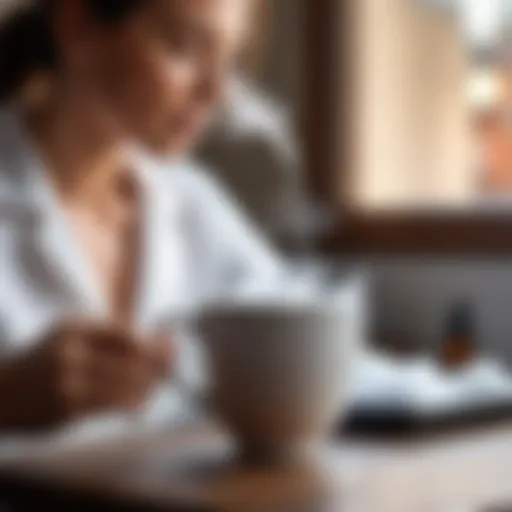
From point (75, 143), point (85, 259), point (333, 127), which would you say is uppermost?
point (333, 127)

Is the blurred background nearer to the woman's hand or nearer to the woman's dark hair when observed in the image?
A: the woman's dark hair

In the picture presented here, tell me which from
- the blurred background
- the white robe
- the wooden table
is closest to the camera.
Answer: the wooden table

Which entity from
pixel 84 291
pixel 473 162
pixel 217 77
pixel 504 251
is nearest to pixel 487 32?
pixel 473 162

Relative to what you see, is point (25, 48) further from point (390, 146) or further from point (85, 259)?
point (390, 146)

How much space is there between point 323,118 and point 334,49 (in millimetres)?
87

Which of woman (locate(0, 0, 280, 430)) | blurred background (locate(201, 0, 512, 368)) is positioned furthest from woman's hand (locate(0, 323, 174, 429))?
blurred background (locate(201, 0, 512, 368))

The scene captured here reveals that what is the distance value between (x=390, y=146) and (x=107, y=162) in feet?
1.75

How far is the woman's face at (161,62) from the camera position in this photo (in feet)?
3.76

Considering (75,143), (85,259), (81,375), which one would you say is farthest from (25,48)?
(81,375)

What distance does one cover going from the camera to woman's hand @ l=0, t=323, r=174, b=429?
0.81 meters

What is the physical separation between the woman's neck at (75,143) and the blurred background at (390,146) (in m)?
0.28

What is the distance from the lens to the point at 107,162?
4.04 ft

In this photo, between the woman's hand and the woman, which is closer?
the woman's hand

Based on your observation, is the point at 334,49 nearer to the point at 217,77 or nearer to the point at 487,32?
the point at 487,32
